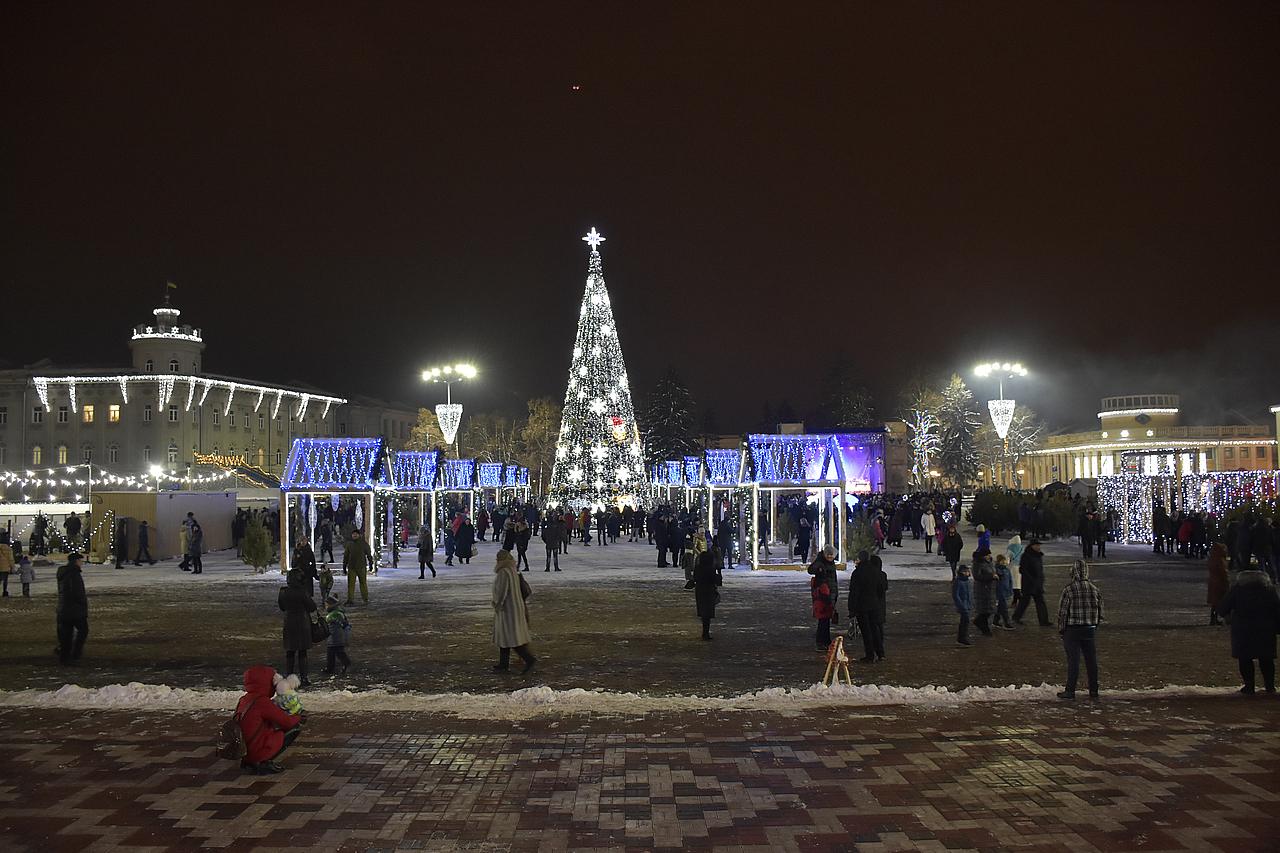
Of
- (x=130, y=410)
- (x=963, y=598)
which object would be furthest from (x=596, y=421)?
(x=130, y=410)

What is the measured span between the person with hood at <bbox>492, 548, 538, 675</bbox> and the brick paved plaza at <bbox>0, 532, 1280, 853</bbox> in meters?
0.28

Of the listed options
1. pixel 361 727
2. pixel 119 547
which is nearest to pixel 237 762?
pixel 361 727

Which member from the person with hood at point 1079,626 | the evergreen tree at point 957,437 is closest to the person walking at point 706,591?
the person with hood at point 1079,626

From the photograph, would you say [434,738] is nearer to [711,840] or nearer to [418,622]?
[711,840]

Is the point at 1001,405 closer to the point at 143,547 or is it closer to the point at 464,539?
the point at 464,539

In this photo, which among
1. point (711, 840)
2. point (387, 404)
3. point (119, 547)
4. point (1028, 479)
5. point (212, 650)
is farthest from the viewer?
point (1028, 479)

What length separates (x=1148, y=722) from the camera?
7.08 meters

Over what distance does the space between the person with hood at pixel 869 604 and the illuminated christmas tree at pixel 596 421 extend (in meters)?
24.9

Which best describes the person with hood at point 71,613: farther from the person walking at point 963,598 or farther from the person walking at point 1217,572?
the person walking at point 1217,572

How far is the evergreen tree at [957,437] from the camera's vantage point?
222 feet

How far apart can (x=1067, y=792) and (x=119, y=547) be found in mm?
24331

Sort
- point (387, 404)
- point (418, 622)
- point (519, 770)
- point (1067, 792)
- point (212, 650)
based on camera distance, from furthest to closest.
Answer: point (387, 404), point (418, 622), point (212, 650), point (519, 770), point (1067, 792)

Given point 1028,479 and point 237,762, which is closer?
point 237,762

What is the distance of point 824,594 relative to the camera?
33.2 ft
